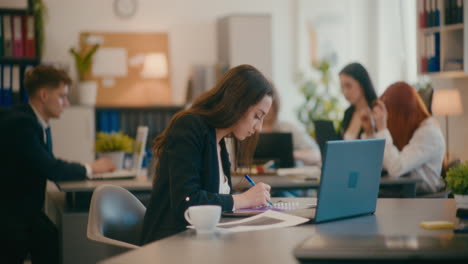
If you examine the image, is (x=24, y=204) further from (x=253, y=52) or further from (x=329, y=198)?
(x=253, y=52)

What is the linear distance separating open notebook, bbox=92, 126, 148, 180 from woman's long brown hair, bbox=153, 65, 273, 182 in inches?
60.5

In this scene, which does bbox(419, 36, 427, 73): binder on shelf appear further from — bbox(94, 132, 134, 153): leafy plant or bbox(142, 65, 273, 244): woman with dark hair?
bbox(142, 65, 273, 244): woman with dark hair

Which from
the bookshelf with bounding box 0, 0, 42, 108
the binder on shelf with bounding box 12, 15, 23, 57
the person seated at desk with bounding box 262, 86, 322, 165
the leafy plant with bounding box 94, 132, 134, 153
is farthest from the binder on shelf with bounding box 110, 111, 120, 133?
the leafy plant with bounding box 94, 132, 134, 153

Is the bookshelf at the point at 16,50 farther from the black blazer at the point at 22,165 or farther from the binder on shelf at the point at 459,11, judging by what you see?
the binder on shelf at the point at 459,11

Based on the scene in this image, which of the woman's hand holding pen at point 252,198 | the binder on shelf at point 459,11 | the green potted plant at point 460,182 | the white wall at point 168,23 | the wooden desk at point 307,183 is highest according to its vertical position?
the white wall at point 168,23

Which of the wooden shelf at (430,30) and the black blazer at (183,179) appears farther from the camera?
the wooden shelf at (430,30)

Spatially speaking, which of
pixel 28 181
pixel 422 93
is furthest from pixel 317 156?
pixel 28 181

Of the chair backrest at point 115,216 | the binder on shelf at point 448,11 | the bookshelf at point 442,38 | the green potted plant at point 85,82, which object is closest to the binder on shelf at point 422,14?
the bookshelf at point 442,38

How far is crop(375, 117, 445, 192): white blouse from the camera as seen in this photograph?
376 centimetres

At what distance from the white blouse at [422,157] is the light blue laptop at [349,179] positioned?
1.54 metres

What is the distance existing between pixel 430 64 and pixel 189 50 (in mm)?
3454

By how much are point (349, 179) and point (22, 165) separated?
204 cm

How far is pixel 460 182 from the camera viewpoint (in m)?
2.17

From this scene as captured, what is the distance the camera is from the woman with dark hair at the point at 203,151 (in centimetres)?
224
